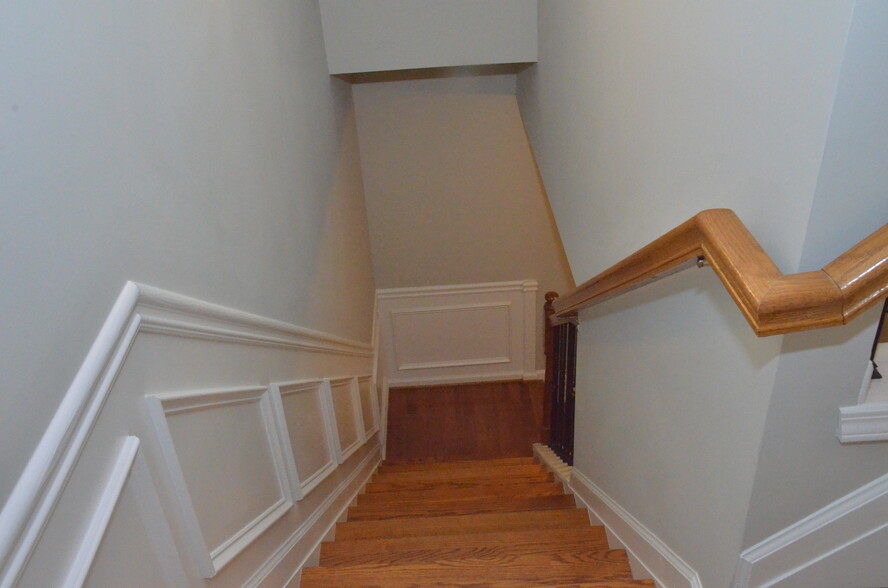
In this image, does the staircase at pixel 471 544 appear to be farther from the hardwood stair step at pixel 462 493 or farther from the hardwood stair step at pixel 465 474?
the hardwood stair step at pixel 465 474

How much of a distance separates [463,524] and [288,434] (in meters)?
0.83

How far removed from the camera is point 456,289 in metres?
4.61

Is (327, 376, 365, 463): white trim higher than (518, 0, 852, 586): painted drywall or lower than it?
lower

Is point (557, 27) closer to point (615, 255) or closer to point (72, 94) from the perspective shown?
point (615, 255)

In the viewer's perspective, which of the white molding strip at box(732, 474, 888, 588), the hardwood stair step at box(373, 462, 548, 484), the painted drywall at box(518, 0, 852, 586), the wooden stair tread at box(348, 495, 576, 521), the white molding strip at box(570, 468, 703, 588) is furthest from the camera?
the hardwood stair step at box(373, 462, 548, 484)

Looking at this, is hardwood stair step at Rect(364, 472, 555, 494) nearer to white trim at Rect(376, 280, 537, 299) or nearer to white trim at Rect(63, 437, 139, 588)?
white trim at Rect(376, 280, 537, 299)

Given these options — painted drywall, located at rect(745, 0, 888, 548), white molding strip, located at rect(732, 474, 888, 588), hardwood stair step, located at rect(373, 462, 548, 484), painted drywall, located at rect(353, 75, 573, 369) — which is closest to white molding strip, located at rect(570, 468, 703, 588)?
white molding strip, located at rect(732, 474, 888, 588)

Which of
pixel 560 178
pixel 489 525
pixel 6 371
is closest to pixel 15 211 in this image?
pixel 6 371

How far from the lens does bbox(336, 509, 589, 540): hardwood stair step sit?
6.74ft

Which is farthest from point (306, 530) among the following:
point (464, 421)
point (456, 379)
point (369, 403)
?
point (456, 379)

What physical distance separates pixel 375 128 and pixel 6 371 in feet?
10.7

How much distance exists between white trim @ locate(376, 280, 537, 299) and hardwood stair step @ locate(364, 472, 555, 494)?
1.90 metres

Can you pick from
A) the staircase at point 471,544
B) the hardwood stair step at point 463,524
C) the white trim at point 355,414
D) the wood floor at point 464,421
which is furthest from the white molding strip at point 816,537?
the wood floor at point 464,421

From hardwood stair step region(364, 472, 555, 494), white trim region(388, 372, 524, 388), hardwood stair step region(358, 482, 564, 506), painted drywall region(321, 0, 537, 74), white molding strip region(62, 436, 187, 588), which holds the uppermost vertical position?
painted drywall region(321, 0, 537, 74)
